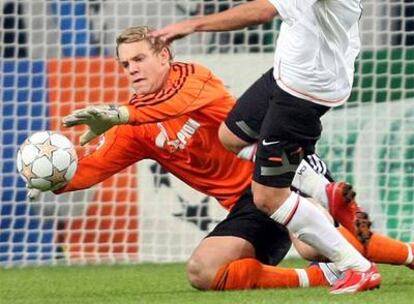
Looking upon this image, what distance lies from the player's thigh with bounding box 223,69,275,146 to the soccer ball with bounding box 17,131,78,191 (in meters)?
0.71

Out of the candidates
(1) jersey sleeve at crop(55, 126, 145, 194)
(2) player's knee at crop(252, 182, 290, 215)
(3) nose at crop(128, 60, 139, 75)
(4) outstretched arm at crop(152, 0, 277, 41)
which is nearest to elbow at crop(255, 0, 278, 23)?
(4) outstretched arm at crop(152, 0, 277, 41)

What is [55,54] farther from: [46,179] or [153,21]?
[46,179]

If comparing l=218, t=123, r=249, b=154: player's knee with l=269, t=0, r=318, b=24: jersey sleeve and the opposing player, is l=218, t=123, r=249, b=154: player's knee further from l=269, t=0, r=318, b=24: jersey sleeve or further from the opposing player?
l=269, t=0, r=318, b=24: jersey sleeve

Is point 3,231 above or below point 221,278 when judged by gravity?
below

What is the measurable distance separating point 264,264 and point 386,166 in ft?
8.07

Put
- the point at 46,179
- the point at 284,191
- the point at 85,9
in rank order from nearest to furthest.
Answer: the point at 284,191, the point at 46,179, the point at 85,9

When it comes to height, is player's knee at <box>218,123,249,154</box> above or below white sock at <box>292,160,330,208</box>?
above

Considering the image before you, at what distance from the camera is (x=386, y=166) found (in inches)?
335

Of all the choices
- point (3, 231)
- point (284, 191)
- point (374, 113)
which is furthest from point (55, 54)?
point (284, 191)

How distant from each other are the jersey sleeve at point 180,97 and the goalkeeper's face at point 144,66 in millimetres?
83

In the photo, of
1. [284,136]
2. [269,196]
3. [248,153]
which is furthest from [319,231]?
[248,153]

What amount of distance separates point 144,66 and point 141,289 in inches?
40.3

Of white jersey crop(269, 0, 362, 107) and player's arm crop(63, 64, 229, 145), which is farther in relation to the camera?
player's arm crop(63, 64, 229, 145)

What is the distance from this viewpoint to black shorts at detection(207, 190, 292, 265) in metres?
6.15
